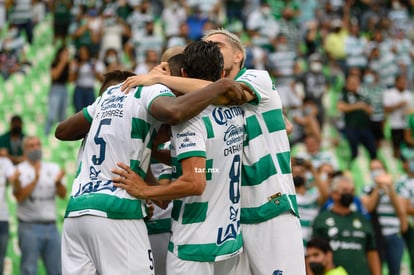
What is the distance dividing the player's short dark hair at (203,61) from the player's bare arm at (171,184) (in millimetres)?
624

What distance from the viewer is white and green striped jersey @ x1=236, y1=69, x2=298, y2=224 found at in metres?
6.57

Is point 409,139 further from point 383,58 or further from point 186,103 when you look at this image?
point 186,103

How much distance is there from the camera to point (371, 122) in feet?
60.9

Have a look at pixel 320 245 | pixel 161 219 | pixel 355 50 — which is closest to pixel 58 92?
pixel 355 50

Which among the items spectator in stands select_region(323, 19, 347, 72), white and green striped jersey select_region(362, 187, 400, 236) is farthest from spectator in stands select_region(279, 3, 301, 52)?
white and green striped jersey select_region(362, 187, 400, 236)

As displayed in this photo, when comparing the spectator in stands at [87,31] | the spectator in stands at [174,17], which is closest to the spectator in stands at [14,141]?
the spectator in stands at [87,31]

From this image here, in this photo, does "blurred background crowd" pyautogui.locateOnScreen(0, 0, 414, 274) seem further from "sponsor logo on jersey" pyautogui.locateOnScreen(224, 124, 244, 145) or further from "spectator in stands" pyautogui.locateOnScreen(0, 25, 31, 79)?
"sponsor logo on jersey" pyautogui.locateOnScreen(224, 124, 244, 145)

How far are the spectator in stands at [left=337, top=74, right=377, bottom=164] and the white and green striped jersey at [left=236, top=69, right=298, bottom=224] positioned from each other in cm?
1111

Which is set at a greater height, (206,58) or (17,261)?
(206,58)

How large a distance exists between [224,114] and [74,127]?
42.2 inches

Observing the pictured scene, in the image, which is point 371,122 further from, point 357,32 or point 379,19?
point 379,19

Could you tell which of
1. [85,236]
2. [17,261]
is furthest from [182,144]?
[17,261]

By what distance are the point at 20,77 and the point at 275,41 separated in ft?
18.7

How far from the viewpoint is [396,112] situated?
60.6 ft
